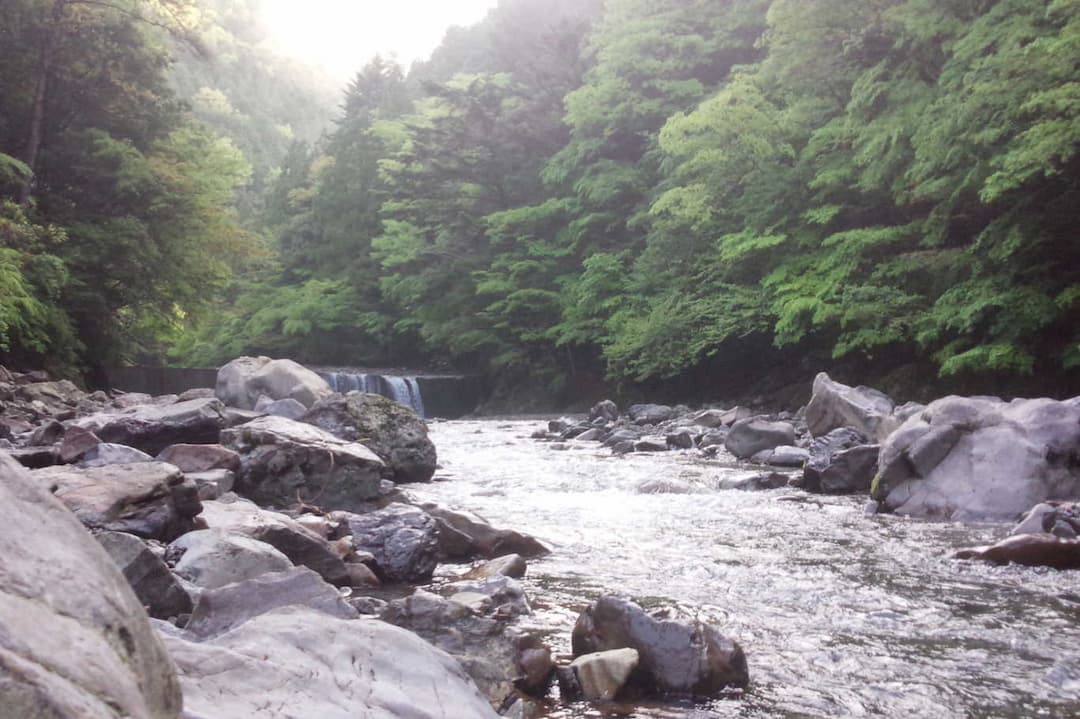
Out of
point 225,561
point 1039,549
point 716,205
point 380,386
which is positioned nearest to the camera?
point 225,561

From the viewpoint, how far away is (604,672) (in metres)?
3.15

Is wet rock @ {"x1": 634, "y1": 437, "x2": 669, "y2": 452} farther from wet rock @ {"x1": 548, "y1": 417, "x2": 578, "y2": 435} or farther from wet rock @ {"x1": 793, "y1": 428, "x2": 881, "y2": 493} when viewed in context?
wet rock @ {"x1": 793, "y1": 428, "x2": 881, "y2": 493}

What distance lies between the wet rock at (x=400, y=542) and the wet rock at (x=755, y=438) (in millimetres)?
6043

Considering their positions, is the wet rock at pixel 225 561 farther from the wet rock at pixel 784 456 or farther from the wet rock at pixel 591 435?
the wet rock at pixel 591 435

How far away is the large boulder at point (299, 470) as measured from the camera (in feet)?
22.0

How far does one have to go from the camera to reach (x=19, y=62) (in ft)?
49.3

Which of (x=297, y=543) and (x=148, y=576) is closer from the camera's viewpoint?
(x=148, y=576)

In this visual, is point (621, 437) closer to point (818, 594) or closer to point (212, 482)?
point (212, 482)

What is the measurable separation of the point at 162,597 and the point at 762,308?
46.9ft

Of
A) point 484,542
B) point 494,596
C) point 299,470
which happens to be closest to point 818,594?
point 494,596

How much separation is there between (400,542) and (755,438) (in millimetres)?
6572

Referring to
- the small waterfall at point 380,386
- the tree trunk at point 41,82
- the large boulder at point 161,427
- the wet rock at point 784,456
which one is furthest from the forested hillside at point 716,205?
the tree trunk at point 41,82

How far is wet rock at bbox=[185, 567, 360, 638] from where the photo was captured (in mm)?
2941

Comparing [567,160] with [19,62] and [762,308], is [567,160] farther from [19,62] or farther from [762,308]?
[19,62]
